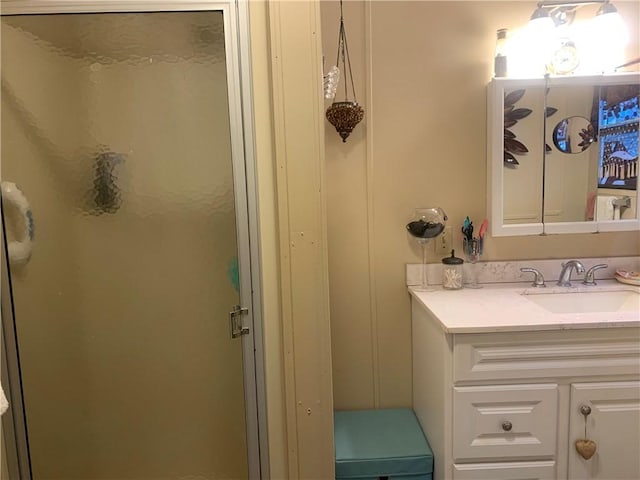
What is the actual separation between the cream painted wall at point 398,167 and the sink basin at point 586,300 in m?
0.20

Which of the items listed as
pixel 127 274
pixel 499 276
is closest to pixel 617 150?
pixel 499 276

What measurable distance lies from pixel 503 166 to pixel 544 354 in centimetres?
74

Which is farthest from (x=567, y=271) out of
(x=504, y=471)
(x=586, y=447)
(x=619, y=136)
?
(x=504, y=471)

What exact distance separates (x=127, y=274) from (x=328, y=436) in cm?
81

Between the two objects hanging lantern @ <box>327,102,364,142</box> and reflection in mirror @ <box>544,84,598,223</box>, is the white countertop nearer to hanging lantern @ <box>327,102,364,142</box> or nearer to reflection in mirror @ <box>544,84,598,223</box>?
reflection in mirror @ <box>544,84,598,223</box>

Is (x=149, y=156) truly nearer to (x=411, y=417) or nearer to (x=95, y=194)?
(x=95, y=194)

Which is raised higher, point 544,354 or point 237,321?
point 237,321

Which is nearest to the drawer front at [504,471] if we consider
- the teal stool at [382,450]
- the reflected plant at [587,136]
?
the teal stool at [382,450]

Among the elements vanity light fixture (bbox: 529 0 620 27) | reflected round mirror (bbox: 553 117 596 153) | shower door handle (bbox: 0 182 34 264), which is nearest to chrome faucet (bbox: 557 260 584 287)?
reflected round mirror (bbox: 553 117 596 153)

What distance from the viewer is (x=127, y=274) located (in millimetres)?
1572

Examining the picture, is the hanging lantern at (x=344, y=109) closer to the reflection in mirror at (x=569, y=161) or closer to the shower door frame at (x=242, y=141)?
the shower door frame at (x=242, y=141)

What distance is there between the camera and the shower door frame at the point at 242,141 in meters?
1.43

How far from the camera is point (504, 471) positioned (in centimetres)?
152

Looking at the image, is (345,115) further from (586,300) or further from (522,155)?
(586,300)
